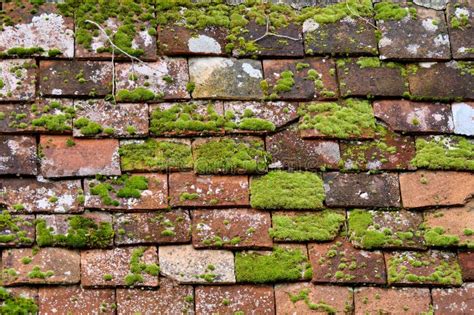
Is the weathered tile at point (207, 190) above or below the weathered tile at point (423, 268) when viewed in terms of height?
above

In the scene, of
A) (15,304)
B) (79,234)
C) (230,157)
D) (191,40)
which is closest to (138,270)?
(79,234)

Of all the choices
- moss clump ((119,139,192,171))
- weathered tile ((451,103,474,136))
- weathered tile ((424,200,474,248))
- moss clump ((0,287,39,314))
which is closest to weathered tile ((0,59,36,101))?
moss clump ((119,139,192,171))

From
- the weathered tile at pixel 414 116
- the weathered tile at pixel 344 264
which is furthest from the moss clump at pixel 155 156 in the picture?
the weathered tile at pixel 414 116

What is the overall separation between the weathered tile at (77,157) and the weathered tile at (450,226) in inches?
60.0

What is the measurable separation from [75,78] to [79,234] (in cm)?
82

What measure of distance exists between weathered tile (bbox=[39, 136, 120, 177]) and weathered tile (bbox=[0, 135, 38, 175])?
0.14 ft

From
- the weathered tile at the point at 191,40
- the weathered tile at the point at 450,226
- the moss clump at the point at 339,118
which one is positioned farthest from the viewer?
the weathered tile at the point at 191,40

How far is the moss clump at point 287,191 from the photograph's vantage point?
4211 millimetres

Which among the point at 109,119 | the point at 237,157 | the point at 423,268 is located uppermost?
the point at 109,119

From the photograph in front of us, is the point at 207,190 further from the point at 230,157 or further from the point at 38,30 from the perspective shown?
the point at 38,30

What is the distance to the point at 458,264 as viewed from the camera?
4184 mm

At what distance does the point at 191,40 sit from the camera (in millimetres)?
Answer: 4539

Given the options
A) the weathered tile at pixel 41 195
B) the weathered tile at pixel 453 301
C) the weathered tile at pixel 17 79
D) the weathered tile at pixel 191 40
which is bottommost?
the weathered tile at pixel 453 301

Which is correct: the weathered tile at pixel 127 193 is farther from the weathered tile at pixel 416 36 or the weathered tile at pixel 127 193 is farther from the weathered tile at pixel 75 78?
the weathered tile at pixel 416 36
